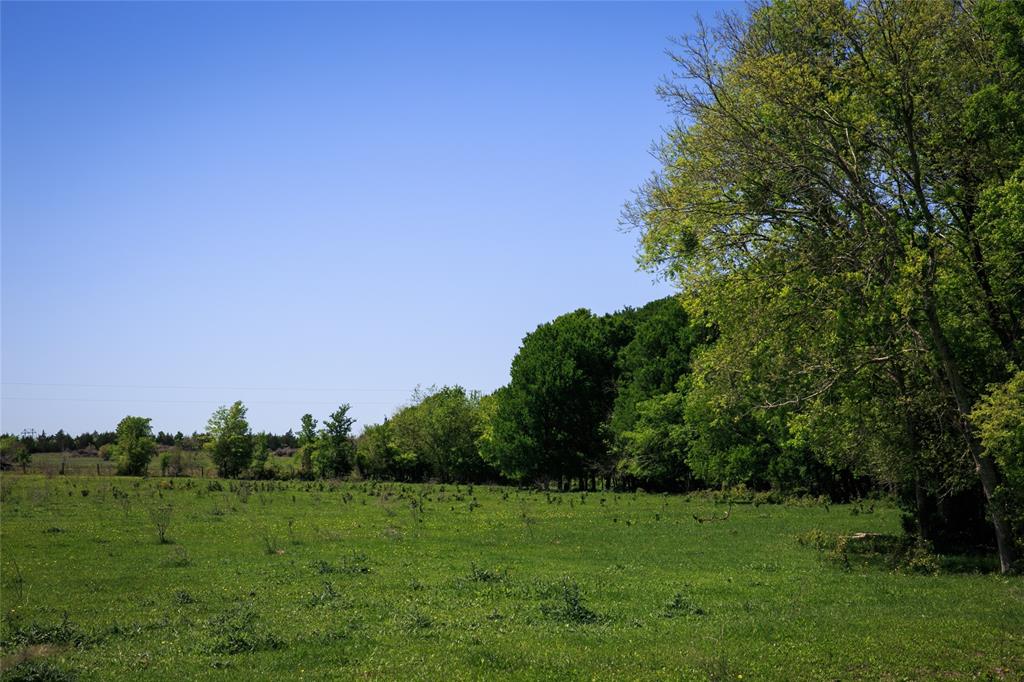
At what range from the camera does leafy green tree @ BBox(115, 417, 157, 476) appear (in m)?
95.7

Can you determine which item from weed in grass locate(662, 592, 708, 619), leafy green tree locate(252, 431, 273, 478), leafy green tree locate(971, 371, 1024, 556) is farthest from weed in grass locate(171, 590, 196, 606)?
leafy green tree locate(252, 431, 273, 478)

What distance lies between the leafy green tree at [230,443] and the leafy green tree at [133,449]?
23.0ft

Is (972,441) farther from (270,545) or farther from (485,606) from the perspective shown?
(270,545)

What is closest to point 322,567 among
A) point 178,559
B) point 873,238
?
point 178,559

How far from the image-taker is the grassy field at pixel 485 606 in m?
14.2

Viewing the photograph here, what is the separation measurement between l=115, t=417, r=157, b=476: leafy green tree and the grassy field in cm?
6081

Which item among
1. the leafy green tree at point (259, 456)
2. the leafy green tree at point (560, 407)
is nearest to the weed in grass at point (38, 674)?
the leafy green tree at point (560, 407)

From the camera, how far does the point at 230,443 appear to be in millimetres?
97250

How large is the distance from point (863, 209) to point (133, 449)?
305 ft

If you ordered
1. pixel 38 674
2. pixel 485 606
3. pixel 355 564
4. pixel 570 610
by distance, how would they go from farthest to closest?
1. pixel 355 564
2. pixel 485 606
3. pixel 570 610
4. pixel 38 674

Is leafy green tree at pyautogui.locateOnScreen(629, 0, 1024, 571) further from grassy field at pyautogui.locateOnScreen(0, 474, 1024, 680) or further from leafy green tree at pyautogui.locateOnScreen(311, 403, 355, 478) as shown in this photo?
leafy green tree at pyautogui.locateOnScreen(311, 403, 355, 478)

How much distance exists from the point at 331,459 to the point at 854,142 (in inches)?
3454

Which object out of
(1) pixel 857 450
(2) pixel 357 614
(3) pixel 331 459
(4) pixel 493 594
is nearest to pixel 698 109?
(1) pixel 857 450

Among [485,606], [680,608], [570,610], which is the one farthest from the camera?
[485,606]
